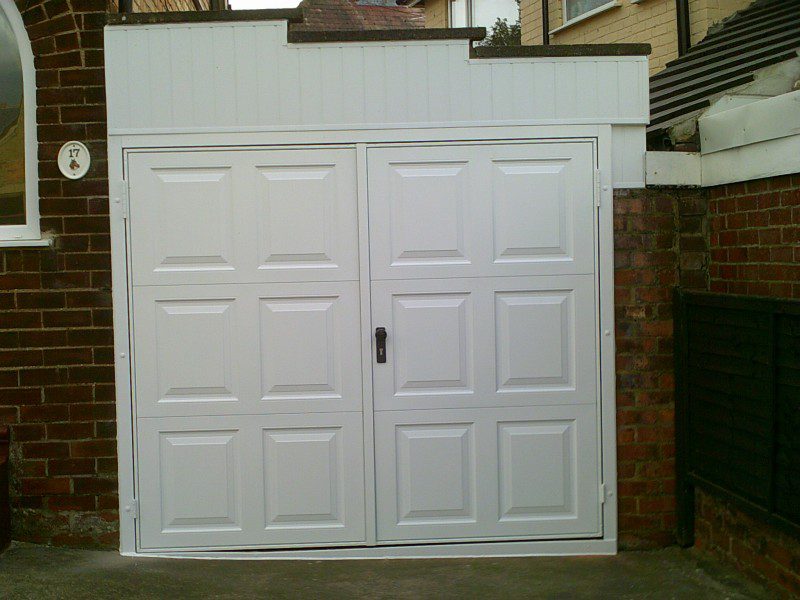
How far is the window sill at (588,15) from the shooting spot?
399 inches

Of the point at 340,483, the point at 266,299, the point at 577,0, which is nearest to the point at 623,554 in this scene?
the point at 340,483

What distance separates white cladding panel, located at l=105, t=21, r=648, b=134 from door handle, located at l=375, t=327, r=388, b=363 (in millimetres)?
1167

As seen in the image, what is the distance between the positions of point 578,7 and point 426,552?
7420mm

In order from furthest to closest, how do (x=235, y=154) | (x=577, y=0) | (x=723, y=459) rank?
(x=577, y=0) < (x=235, y=154) < (x=723, y=459)

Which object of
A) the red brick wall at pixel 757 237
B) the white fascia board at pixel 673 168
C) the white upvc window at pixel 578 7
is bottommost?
the red brick wall at pixel 757 237

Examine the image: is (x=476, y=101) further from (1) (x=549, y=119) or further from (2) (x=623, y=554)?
(2) (x=623, y=554)

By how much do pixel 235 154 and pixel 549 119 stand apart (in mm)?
1790

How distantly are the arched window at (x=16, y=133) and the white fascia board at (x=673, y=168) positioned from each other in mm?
3507

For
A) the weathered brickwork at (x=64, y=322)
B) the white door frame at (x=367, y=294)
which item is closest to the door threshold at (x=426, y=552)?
the white door frame at (x=367, y=294)

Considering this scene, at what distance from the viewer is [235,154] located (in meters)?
5.46

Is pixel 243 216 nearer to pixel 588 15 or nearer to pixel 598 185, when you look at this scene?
pixel 598 185

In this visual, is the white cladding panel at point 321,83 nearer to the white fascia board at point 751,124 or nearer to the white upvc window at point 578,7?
the white fascia board at point 751,124

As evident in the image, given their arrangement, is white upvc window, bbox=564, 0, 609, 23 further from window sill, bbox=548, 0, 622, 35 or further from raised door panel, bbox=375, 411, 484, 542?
raised door panel, bbox=375, 411, 484, 542

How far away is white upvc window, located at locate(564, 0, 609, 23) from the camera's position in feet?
35.0
